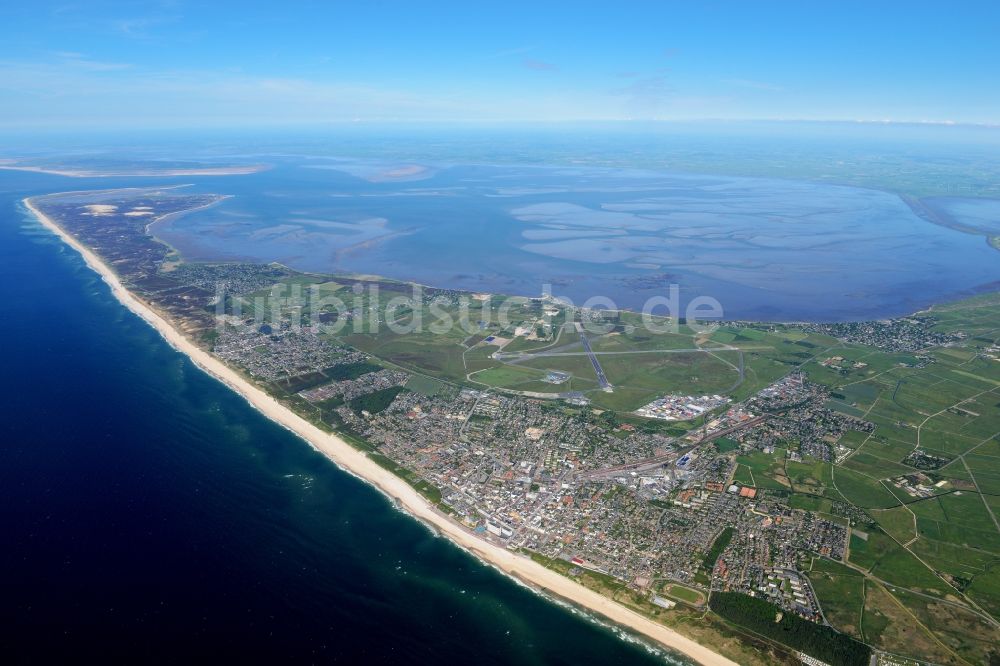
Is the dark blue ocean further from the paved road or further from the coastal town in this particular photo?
the paved road

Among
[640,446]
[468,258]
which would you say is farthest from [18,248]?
[640,446]

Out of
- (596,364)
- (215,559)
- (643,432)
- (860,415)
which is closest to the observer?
Result: (215,559)

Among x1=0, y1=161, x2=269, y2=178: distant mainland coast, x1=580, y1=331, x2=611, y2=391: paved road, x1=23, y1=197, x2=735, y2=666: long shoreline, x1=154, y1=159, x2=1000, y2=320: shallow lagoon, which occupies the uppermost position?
x1=0, y1=161, x2=269, y2=178: distant mainland coast

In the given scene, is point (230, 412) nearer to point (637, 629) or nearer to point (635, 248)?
point (637, 629)

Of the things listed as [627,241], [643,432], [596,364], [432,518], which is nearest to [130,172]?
[627,241]

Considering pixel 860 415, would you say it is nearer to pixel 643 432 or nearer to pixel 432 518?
pixel 643 432

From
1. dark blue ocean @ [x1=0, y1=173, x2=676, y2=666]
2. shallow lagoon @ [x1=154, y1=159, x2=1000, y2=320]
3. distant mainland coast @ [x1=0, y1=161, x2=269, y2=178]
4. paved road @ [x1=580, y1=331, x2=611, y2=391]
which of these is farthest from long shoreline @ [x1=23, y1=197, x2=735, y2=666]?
distant mainland coast @ [x1=0, y1=161, x2=269, y2=178]

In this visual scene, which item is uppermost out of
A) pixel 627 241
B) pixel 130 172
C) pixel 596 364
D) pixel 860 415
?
pixel 130 172
